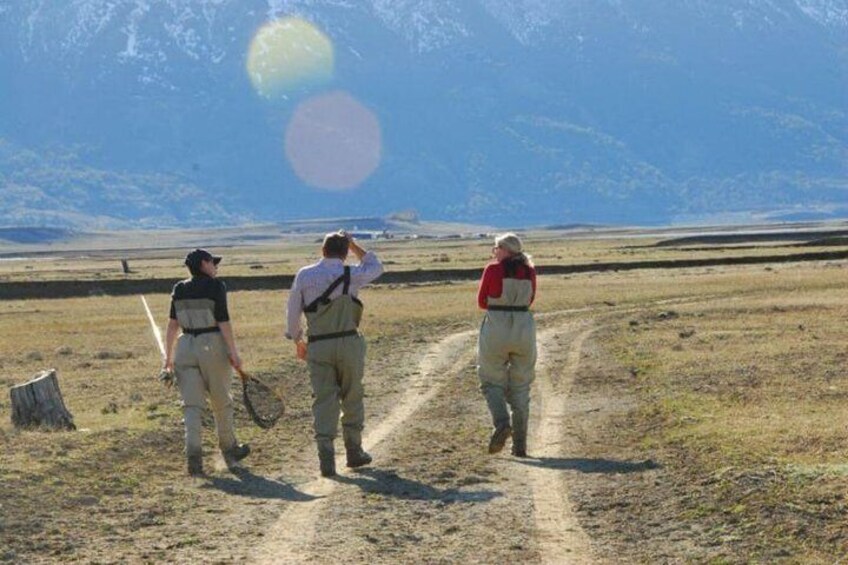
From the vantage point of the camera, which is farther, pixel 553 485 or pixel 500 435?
pixel 500 435

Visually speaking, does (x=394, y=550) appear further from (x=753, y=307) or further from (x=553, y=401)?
(x=753, y=307)

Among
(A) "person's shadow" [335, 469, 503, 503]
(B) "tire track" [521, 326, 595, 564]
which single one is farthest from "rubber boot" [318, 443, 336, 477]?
(B) "tire track" [521, 326, 595, 564]

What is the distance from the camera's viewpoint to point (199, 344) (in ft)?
46.6

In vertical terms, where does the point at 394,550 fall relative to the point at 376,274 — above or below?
below

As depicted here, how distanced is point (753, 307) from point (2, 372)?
21.3 meters

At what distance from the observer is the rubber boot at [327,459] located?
1393cm

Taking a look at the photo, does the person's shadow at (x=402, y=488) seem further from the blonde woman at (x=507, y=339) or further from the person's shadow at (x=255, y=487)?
the blonde woman at (x=507, y=339)

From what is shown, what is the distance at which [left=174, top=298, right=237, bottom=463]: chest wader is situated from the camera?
46.6 feet

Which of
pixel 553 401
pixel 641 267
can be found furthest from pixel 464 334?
pixel 641 267

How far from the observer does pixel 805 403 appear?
1797 cm

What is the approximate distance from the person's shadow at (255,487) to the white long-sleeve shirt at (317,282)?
5.12ft

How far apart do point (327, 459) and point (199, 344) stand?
1867 millimetres

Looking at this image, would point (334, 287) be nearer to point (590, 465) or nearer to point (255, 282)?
point (590, 465)

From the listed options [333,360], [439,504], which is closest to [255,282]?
[333,360]
